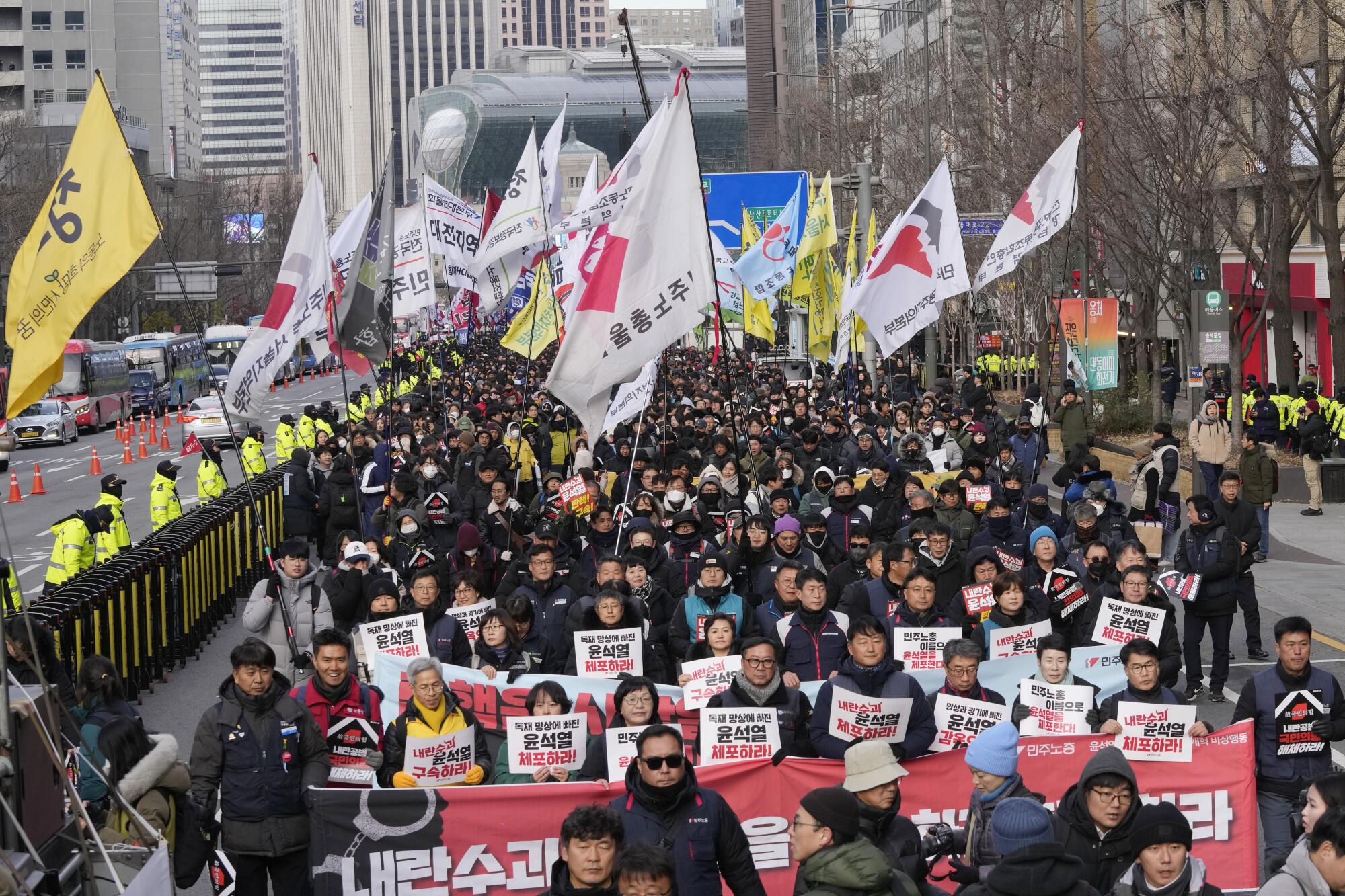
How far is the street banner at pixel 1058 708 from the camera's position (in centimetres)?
877

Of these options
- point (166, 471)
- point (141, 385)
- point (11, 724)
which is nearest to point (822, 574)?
point (11, 724)

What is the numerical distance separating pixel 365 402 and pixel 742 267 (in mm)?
10179

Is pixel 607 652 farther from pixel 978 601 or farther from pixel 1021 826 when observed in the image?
pixel 1021 826

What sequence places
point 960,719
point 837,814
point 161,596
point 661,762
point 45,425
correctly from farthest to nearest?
1. point 45,425
2. point 161,596
3. point 960,719
4. point 661,762
5. point 837,814

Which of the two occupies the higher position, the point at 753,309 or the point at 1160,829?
the point at 753,309

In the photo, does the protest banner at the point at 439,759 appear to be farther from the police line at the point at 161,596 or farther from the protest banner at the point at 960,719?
the police line at the point at 161,596

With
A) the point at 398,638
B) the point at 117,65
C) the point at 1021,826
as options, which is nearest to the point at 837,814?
the point at 1021,826

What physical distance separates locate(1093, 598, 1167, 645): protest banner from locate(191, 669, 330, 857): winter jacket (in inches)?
195

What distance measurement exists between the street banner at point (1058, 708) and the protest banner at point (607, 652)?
230 centimetres

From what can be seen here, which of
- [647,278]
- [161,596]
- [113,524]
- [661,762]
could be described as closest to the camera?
[661,762]

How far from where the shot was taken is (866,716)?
8328 mm

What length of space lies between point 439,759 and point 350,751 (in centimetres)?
52

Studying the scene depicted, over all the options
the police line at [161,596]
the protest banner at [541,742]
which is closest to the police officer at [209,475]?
the police line at [161,596]

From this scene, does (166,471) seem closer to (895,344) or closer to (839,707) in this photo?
(895,344)
